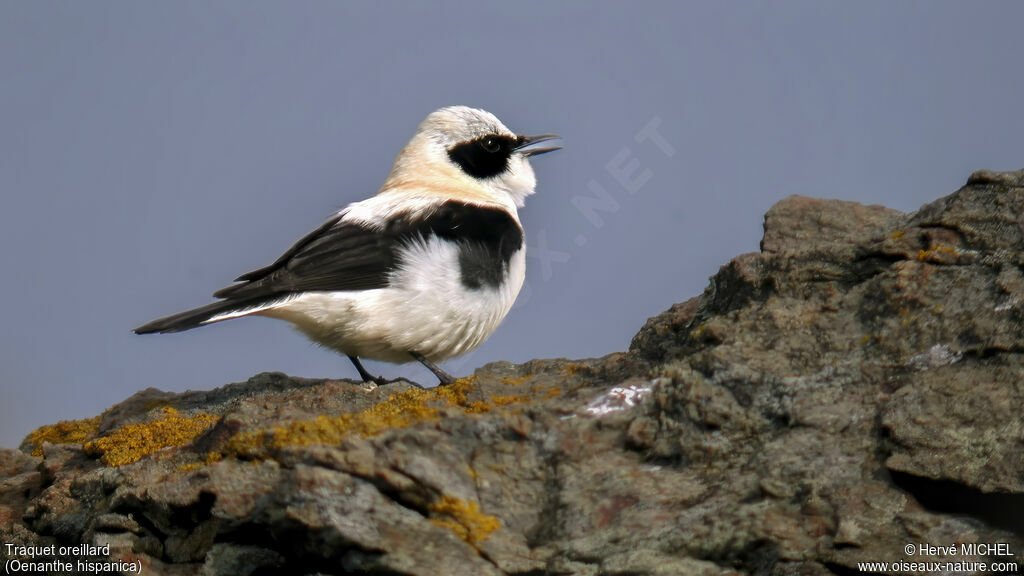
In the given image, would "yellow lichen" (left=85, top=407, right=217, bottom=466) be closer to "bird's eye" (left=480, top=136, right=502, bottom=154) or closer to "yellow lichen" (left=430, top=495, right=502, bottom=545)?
"yellow lichen" (left=430, top=495, right=502, bottom=545)

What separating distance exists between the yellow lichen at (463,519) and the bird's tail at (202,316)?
105 inches

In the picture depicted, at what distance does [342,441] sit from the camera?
4.20 m

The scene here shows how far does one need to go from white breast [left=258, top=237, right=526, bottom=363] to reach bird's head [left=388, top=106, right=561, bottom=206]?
1.59m

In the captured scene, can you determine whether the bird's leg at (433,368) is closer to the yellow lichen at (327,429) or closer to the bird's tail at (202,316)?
the bird's tail at (202,316)

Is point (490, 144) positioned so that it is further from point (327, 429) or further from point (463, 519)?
point (463, 519)

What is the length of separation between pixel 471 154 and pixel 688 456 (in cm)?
478

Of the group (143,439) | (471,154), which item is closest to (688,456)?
(143,439)

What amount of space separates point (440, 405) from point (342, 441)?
2.59 ft

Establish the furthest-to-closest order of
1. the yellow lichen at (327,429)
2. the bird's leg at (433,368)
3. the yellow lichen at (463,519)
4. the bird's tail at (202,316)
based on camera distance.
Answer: the bird's leg at (433,368) → the bird's tail at (202,316) → the yellow lichen at (327,429) → the yellow lichen at (463,519)

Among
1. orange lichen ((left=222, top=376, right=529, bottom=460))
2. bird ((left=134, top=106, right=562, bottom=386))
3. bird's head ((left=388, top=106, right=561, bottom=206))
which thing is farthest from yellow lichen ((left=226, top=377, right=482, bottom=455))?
bird's head ((left=388, top=106, right=561, bottom=206))

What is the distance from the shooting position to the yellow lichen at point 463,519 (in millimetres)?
3975

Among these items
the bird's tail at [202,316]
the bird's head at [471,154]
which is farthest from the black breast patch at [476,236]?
the bird's tail at [202,316]

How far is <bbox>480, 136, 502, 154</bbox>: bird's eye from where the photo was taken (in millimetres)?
8664

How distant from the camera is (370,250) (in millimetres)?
6926
